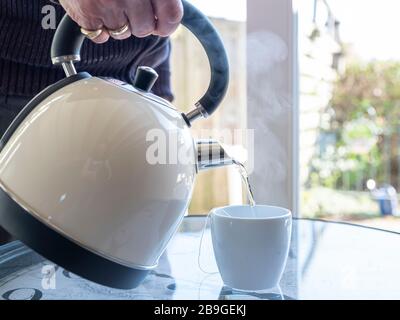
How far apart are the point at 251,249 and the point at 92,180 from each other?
0.70ft

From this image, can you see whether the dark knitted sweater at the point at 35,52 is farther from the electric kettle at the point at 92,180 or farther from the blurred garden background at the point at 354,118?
the blurred garden background at the point at 354,118

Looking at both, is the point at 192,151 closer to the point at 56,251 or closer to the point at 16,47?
the point at 56,251

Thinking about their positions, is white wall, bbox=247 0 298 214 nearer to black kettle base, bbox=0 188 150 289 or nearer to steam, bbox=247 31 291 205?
steam, bbox=247 31 291 205

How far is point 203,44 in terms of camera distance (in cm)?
52

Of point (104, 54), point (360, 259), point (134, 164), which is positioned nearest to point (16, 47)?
point (104, 54)

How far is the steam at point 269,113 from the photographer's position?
0.93 metres

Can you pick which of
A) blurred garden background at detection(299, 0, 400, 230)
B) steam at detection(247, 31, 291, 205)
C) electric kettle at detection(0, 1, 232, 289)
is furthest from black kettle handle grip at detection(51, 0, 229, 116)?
blurred garden background at detection(299, 0, 400, 230)

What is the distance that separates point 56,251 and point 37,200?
1.9 inches

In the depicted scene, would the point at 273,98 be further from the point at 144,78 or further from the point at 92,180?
the point at 92,180

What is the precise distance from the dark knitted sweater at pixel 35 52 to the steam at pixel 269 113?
0.27 meters

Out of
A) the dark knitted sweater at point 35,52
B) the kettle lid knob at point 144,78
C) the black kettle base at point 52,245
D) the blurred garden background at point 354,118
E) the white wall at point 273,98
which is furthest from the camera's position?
the blurred garden background at point 354,118

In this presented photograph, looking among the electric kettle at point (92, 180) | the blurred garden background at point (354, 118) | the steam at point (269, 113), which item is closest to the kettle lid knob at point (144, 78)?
the electric kettle at point (92, 180)

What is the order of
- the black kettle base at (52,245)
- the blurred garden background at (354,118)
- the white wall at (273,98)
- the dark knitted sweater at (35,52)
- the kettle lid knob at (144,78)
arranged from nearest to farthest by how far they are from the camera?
the black kettle base at (52,245) < the kettle lid knob at (144,78) < the dark knitted sweater at (35,52) < the white wall at (273,98) < the blurred garden background at (354,118)

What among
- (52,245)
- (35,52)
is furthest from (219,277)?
(35,52)
